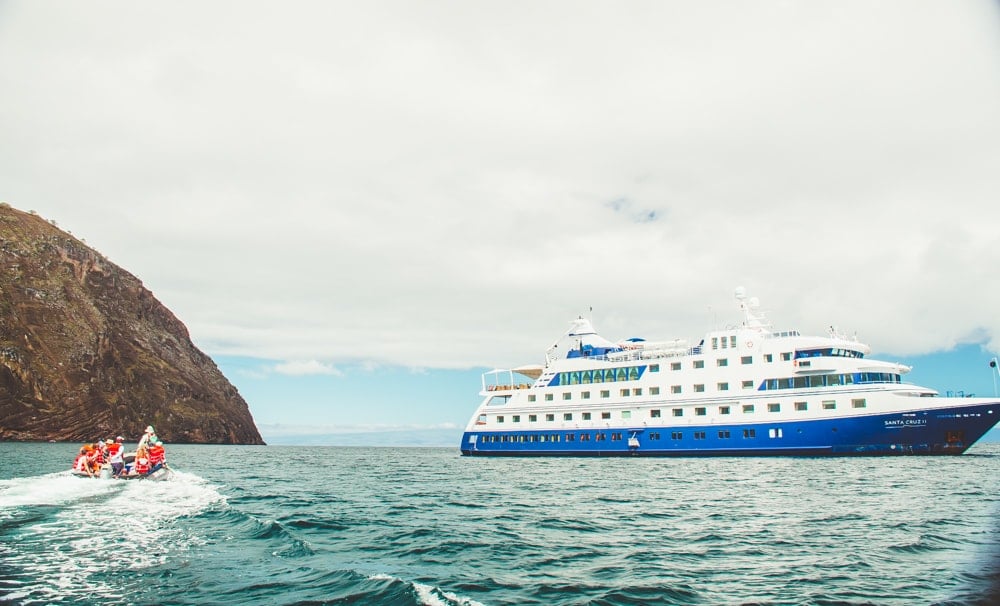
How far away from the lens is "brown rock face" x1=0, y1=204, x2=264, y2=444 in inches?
3664

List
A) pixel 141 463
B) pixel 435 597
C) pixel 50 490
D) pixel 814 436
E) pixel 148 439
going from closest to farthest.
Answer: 1. pixel 435 597
2. pixel 50 490
3. pixel 141 463
4. pixel 148 439
5. pixel 814 436

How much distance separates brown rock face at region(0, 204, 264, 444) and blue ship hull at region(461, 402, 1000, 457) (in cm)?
9017

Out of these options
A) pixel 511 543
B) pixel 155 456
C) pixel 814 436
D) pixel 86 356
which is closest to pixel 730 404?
pixel 814 436

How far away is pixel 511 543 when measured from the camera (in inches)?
636

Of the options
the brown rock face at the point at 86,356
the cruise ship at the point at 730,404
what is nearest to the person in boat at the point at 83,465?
the cruise ship at the point at 730,404

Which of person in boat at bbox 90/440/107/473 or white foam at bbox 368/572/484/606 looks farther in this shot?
person in boat at bbox 90/440/107/473

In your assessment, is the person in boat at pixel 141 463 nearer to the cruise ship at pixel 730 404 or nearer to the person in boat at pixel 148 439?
the person in boat at pixel 148 439

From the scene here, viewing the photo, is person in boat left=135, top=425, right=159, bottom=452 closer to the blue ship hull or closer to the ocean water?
the ocean water

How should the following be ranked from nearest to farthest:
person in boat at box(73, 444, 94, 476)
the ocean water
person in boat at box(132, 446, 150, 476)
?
the ocean water → person in boat at box(132, 446, 150, 476) → person in boat at box(73, 444, 94, 476)

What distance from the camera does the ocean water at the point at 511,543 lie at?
11281 millimetres

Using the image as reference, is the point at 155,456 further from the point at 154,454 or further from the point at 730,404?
the point at 730,404

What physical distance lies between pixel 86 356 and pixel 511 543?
116 metres

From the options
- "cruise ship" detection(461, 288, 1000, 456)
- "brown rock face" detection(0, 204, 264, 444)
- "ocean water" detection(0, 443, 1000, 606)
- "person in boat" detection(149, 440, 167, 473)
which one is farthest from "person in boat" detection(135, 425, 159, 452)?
"brown rock face" detection(0, 204, 264, 444)

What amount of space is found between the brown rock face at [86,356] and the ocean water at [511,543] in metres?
83.1
